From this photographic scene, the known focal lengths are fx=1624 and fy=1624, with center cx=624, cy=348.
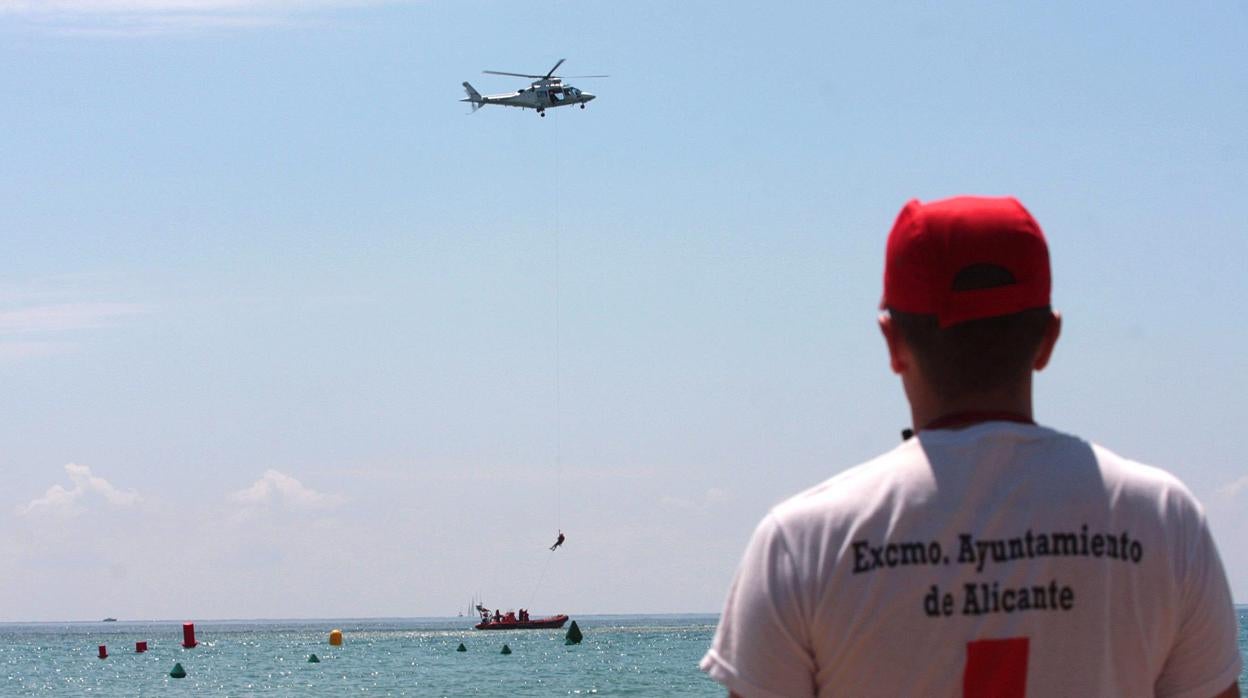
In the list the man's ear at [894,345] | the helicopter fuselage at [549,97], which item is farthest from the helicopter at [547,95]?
the man's ear at [894,345]

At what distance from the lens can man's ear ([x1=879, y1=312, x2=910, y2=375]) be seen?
8.28ft

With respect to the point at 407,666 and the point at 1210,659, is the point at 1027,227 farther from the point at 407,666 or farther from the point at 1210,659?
the point at 407,666

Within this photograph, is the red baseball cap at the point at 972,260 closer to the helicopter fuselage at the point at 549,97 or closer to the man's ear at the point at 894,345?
the man's ear at the point at 894,345

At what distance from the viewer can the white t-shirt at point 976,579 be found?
2.31 meters

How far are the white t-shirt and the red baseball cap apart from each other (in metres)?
0.19

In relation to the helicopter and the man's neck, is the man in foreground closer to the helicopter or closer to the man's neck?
the man's neck

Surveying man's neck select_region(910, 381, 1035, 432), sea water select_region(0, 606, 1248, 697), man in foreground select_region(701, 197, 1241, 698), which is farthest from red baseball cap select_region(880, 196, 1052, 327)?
sea water select_region(0, 606, 1248, 697)

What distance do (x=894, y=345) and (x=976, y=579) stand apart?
415 mm

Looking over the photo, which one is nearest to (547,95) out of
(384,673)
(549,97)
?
(549,97)

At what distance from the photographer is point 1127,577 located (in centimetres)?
236

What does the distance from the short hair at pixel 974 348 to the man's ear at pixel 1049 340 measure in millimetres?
12

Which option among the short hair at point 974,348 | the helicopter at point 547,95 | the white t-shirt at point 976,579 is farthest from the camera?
the helicopter at point 547,95

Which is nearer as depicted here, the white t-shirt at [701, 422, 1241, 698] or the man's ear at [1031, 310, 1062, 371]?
the white t-shirt at [701, 422, 1241, 698]

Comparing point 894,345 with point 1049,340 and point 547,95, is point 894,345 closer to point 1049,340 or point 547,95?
point 1049,340
